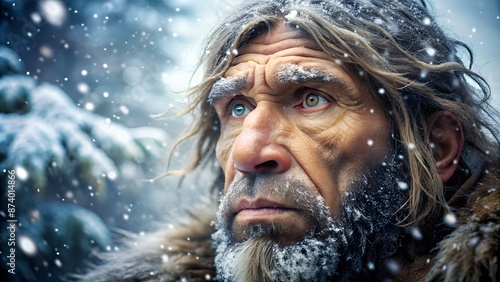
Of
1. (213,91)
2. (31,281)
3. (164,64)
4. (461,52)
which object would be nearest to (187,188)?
(164,64)

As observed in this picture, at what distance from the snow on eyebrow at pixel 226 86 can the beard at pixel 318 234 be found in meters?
0.44

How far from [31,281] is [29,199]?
0.53 m

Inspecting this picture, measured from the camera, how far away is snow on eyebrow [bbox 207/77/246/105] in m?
1.98

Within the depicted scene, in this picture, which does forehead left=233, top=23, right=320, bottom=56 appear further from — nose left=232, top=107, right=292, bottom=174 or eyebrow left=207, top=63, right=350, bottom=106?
nose left=232, top=107, right=292, bottom=174

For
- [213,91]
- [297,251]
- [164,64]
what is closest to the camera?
[297,251]

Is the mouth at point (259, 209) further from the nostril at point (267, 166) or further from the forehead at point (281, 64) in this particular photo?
the forehead at point (281, 64)

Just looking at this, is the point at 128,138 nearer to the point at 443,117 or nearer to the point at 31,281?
the point at 31,281

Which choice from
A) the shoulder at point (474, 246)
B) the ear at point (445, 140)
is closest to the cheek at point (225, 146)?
the ear at point (445, 140)

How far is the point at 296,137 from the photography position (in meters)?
1.81

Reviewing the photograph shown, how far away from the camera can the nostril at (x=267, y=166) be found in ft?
5.74

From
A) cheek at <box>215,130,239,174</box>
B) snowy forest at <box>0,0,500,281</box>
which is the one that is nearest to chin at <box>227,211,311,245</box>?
cheek at <box>215,130,239,174</box>

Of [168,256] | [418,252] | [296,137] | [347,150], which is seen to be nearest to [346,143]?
[347,150]

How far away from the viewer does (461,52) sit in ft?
7.32

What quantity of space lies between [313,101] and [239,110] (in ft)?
1.26
